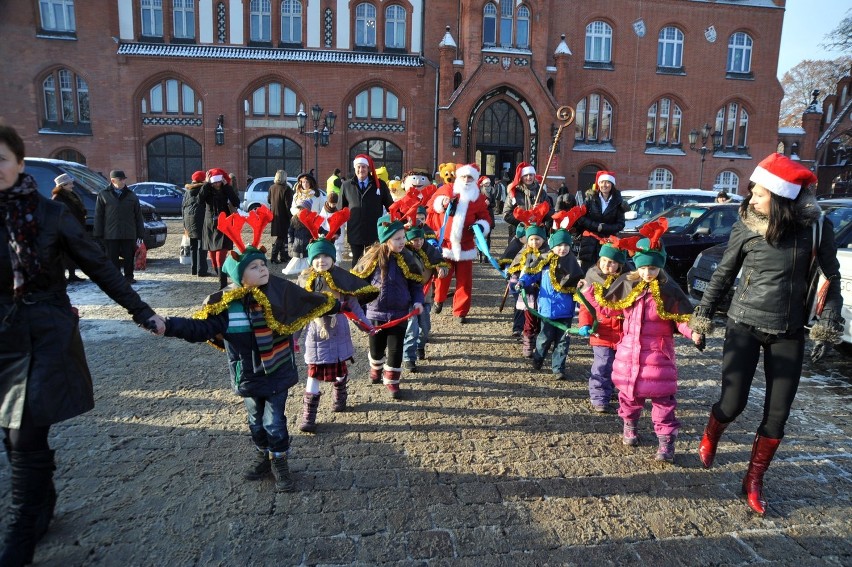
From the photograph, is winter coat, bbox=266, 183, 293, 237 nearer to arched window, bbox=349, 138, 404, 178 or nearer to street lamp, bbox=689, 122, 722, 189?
arched window, bbox=349, 138, 404, 178

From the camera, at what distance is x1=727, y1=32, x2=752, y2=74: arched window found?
29.9 meters

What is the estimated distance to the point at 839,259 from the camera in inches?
252

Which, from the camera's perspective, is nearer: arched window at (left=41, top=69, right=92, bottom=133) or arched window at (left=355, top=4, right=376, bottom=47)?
arched window at (left=41, top=69, right=92, bottom=133)

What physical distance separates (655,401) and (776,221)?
4.91 feet

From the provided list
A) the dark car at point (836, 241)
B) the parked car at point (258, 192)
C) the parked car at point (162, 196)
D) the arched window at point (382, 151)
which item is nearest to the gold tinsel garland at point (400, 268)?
the dark car at point (836, 241)

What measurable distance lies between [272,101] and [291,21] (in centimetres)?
372

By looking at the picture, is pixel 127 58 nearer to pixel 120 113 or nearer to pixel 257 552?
pixel 120 113

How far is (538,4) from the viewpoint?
26.3 metres

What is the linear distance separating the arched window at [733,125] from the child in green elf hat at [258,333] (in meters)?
32.0

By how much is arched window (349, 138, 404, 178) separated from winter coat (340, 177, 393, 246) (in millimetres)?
19985

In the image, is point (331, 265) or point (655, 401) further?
point (331, 265)

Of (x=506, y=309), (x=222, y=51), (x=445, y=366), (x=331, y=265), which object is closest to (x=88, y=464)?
(x=331, y=265)

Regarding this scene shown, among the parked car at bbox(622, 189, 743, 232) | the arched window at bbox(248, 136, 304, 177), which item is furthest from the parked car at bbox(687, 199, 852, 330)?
the arched window at bbox(248, 136, 304, 177)

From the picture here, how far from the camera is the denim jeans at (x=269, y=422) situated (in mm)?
3594
